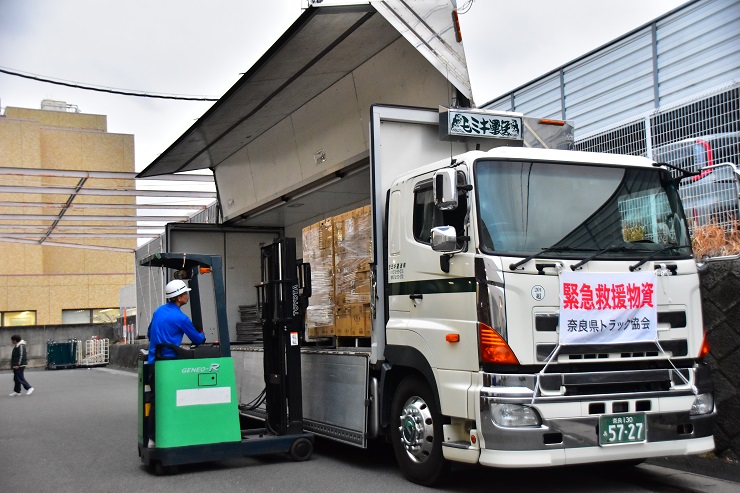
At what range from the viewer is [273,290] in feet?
31.7

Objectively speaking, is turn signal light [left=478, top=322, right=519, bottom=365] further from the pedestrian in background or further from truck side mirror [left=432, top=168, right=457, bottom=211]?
the pedestrian in background

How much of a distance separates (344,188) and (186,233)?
3.29 meters

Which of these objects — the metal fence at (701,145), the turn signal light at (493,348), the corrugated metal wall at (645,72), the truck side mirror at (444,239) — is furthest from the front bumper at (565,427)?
the corrugated metal wall at (645,72)

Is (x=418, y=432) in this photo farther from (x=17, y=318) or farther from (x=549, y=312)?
(x=17, y=318)

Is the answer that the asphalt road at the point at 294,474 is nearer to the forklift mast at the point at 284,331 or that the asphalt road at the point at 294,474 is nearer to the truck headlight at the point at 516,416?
the forklift mast at the point at 284,331

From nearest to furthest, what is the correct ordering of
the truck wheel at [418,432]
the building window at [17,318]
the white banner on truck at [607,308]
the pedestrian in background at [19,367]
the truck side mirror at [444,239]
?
the white banner on truck at [607,308], the truck side mirror at [444,239], the truck wheel at [418,432], the pedestrian in background at [19,367], the building window at [17,318]

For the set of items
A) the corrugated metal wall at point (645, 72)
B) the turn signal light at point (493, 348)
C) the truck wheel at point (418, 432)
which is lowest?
the truck wheel at point (418, 432)

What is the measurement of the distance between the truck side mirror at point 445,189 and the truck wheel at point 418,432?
1.66m

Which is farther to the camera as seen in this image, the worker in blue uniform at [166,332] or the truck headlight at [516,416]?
the worker in blue uniform at [166,332]

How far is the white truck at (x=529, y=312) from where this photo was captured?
6.51 metres

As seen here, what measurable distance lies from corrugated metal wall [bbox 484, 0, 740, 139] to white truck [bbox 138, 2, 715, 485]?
3615 mm

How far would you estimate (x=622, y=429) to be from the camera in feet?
21.6

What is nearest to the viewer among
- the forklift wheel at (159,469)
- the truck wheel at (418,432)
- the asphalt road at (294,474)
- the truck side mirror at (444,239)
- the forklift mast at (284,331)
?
the truck side mirror at (444,239)

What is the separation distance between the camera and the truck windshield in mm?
6812
